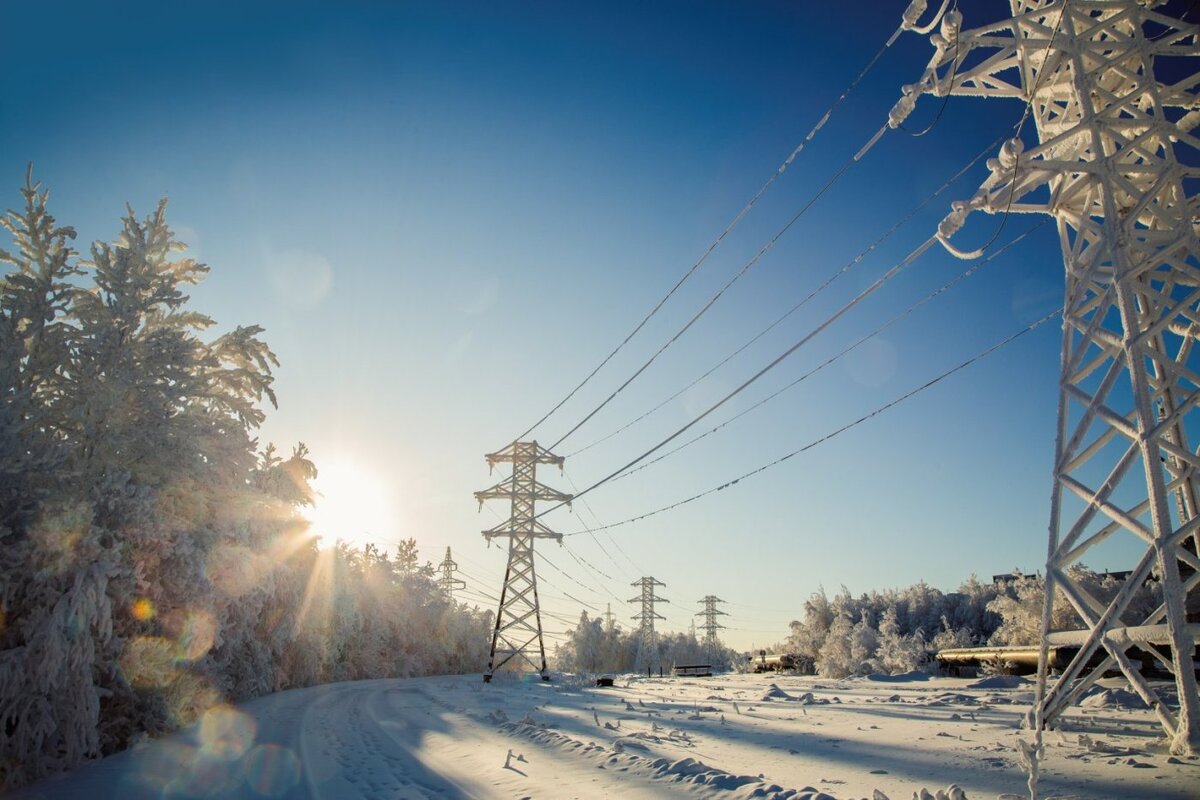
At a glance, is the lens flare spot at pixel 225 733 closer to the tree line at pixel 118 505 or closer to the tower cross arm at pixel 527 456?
the tree line at pixel 118 505

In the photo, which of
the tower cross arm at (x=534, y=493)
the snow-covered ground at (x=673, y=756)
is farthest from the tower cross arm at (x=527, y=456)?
the snow-covered ground at (x=673, y=756)

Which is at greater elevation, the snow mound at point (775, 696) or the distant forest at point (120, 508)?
the distant forest at point (120, 508)

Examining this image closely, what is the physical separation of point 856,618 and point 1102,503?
4085 cm

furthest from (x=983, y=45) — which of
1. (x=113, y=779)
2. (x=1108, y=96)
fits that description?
(x=113, y=779)

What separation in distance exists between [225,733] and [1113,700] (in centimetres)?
1567

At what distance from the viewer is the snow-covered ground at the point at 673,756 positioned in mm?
4914

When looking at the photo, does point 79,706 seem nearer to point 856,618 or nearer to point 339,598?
point 339,598

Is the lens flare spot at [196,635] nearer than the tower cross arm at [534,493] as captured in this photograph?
Yes

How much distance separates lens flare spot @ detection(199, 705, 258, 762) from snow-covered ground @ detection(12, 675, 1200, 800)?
7 centimetres

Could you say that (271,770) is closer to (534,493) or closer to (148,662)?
(148,662)

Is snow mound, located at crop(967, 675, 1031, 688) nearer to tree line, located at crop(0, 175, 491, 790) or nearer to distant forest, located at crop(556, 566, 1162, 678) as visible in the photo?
distant forest, located at crop(556, 566, 1162, 678)

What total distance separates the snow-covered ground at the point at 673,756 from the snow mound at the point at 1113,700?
0.13 ft

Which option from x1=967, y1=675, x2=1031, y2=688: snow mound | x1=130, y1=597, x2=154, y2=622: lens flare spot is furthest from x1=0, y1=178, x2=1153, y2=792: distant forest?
x1=967, y1=675, x2=1031, y2=688: snow mound

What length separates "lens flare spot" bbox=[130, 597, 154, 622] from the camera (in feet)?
32.2
